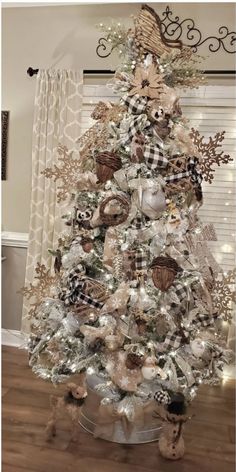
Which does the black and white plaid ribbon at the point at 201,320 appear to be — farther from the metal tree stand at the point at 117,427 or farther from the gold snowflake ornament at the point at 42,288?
the gold snowflake ornament at the point at 42,288

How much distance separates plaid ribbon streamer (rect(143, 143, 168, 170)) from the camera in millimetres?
2197

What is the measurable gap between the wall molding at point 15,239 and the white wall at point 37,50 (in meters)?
0.06

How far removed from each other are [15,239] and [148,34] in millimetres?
1915

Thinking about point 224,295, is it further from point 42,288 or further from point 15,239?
point 15,239

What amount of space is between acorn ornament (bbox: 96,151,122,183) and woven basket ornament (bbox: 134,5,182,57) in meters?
0.58

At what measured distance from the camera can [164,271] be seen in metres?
2.13

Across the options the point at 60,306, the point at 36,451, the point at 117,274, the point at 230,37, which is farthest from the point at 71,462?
the point at 230,37

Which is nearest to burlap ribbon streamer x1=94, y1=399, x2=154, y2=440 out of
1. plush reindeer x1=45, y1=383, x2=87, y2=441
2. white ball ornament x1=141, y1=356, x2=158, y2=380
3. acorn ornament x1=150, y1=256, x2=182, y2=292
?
plush reindeer x1=45, y1=383, x2=87, y2=441

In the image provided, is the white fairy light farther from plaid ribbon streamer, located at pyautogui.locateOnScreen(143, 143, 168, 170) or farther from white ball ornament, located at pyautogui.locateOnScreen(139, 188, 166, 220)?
plaid ribbon streamer, located at pyautogui.locateOnScreen(143, 143, 168, 170)

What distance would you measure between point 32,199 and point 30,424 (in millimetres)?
1599

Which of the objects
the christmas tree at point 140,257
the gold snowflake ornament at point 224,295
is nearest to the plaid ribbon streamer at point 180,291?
the christmas tree at point 140,257

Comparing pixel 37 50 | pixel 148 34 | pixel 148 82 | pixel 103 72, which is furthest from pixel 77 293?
pixel 37 50

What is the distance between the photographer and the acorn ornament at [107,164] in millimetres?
2254

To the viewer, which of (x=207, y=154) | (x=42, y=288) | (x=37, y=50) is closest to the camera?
(x=207, y=154)
